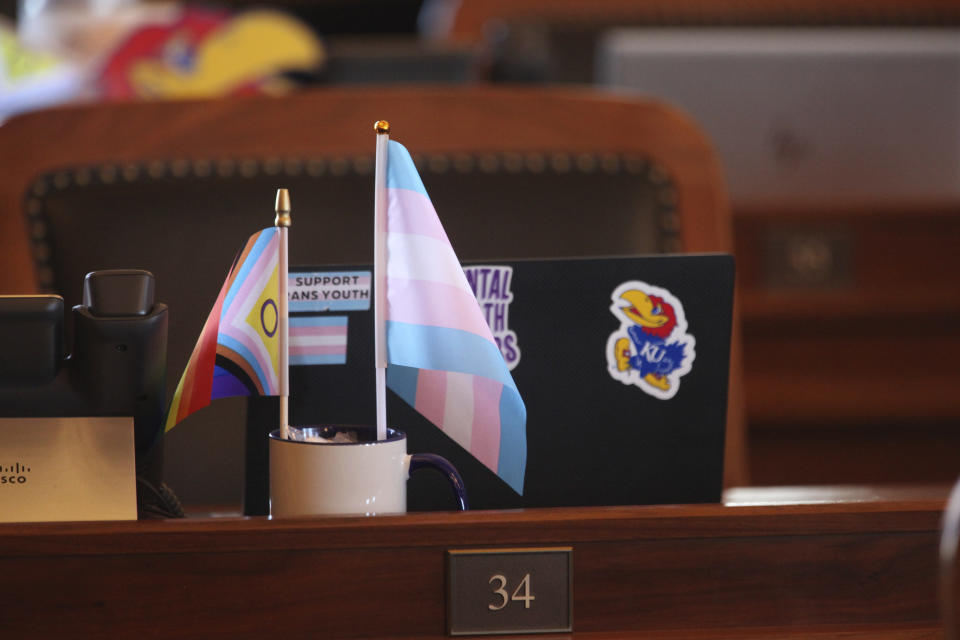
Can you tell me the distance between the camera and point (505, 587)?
1.85ft

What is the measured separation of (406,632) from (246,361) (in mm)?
186

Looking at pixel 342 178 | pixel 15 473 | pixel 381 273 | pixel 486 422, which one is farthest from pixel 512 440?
pixel 342 178

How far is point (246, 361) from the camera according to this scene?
0.63m

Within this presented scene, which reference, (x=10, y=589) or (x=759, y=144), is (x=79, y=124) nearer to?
(x=10, y=589)

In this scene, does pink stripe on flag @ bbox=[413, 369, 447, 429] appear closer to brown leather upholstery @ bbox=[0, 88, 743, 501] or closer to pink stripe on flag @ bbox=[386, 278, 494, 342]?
pink stripe on flag @ bbox=[386, 278, 494, 342]

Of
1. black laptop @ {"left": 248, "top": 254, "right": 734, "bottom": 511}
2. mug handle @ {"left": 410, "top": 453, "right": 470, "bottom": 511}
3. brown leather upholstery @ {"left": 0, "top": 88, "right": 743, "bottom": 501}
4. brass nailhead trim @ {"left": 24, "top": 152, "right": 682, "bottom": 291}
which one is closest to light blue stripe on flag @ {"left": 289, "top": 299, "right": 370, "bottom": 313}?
black laptop @ {"left": 248, "top": 254, "right": 734, "bottom": 511}

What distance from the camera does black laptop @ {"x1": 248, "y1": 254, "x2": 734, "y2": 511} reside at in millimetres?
672

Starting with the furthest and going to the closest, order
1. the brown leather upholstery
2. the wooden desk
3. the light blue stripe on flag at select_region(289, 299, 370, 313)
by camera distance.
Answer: the brown leather upholstery
the light blue stripe on flag at select_region(289, 299, 370, 313)
the wooden desk

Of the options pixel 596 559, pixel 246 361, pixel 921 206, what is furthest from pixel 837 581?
pixel 921 206

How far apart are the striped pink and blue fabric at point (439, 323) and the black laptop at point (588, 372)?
0.05 metres

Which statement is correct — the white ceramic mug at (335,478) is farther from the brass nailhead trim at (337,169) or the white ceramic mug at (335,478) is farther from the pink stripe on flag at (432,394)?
the brass nailhead trim at (337,169)

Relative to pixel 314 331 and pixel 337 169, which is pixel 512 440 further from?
pixel 337 169

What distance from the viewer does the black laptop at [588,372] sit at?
672 mm

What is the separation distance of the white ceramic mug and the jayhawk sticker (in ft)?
0.51
